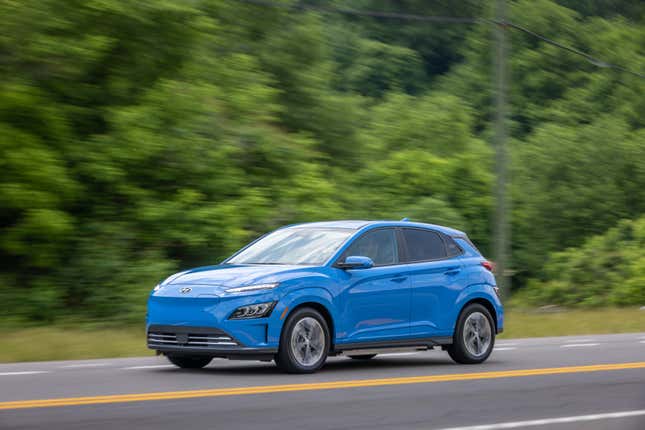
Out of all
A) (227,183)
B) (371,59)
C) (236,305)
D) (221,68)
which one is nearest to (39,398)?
(236,305)

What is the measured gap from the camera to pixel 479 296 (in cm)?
1449

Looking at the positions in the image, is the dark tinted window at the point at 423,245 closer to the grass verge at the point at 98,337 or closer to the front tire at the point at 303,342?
the front tire at the point at 303,342

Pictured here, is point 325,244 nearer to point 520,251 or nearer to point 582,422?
point 582,422

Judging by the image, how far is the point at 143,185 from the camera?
24.5 meters

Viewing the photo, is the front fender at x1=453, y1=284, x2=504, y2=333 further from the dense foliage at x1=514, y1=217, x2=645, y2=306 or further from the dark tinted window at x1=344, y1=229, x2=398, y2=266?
the dense foliage at x1=514, y1=217, x2=645, y2=306

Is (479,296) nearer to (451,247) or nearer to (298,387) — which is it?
(451,247)

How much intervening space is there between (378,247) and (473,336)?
1861mm

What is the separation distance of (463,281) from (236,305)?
11.8 feet

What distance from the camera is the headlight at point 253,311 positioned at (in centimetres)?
1173

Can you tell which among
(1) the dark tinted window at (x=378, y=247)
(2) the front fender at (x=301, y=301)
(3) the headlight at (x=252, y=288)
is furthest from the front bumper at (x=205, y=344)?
(1) the dark tinted window at (x=378, y=247)

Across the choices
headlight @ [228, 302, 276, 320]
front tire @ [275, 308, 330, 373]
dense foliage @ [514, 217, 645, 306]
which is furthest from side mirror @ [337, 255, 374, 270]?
dense foliage @ [514, 217, 645, 306]

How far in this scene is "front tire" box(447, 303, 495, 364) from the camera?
1422cm

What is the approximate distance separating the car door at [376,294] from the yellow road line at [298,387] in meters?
0.86

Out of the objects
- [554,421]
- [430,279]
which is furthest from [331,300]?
[554,421]
